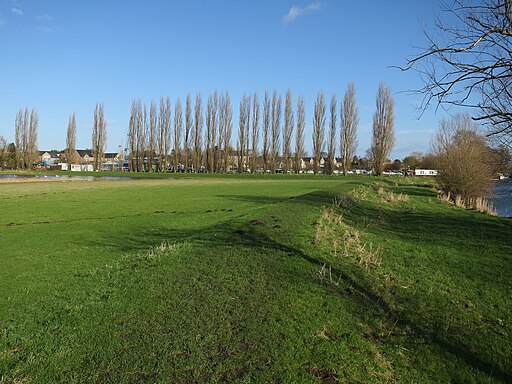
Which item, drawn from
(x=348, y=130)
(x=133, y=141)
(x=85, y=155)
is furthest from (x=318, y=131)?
(x=85, y=155)

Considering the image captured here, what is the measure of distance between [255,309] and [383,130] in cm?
7708

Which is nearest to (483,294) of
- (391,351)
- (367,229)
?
(391,351)

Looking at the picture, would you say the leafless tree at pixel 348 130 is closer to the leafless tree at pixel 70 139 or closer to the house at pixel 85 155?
the leafless tree at pixel 70 139

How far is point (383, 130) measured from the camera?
254 feet

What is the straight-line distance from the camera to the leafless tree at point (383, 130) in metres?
76.1

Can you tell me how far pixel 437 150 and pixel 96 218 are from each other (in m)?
38.4

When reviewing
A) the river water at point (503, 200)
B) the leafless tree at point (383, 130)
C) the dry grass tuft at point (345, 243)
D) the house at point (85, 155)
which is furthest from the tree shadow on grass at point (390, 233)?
the house at point (85, 155)

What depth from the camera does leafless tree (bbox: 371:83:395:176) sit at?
250 feet

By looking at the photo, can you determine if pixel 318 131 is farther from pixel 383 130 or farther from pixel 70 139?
pixel 70 139

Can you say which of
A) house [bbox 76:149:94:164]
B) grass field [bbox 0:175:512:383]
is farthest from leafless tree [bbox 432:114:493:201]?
house [bbox 76:149:94:164]

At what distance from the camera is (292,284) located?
7.32m

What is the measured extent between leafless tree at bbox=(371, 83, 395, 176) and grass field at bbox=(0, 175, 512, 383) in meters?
65.6

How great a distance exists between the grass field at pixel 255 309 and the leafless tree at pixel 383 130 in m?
65.6

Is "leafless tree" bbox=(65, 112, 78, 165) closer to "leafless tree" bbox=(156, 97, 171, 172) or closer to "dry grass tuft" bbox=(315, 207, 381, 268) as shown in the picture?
"leafless tree" bbox=(156, 97, 171, 172)
